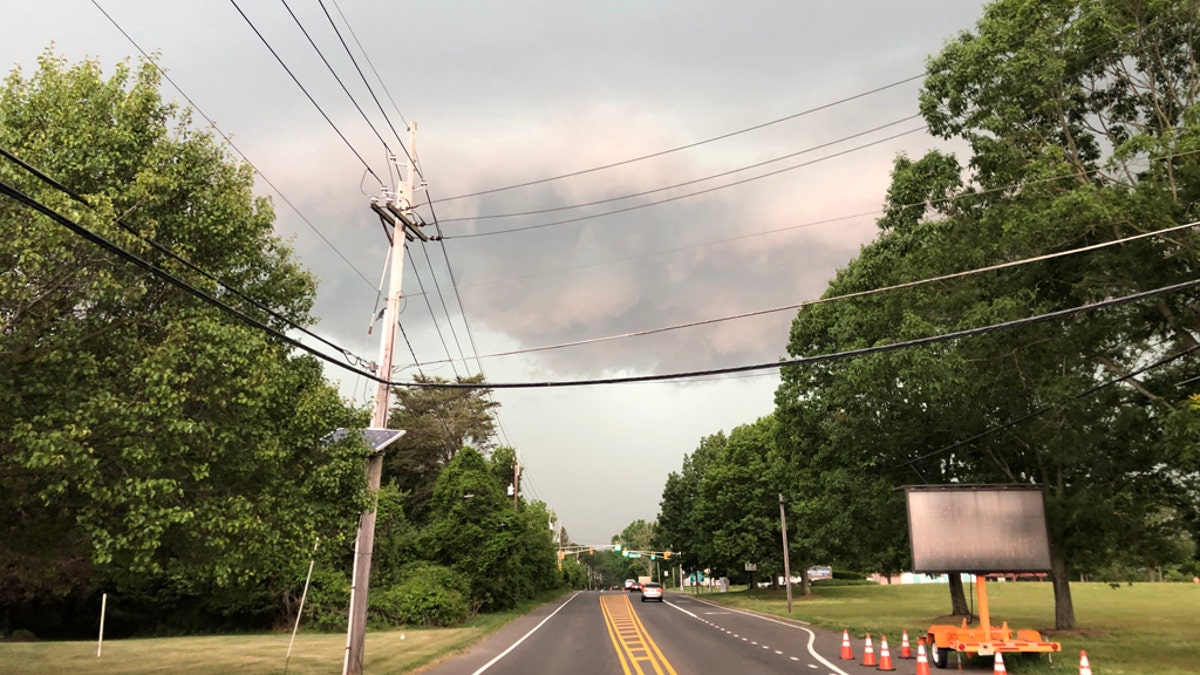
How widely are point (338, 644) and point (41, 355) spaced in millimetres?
19034

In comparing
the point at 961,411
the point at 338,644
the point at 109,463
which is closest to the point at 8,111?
the point at 109,463

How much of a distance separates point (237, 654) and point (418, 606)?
38.4 feet

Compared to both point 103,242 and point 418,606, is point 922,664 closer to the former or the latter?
point 103,242

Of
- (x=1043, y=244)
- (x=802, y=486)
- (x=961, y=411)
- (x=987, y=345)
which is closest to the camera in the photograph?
(x=1043, y=244)

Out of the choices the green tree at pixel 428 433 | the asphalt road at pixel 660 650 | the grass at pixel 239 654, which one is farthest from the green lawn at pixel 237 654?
the green tree at pixel 428 433

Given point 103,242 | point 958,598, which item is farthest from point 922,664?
point 958,598

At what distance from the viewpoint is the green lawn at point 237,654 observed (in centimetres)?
1925

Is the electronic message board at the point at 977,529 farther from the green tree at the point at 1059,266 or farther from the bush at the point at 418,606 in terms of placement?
the bush at the point at 418,606

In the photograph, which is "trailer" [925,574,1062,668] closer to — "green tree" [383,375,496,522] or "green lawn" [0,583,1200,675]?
"green lawn" [0,583,1200,675]

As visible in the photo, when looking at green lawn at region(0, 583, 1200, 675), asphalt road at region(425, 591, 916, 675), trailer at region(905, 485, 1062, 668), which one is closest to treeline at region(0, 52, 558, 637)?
green lawn at region(0, 583, 1200, 675)

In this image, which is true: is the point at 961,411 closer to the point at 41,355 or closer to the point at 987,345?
the point at 987,345

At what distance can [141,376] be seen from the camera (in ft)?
37.8

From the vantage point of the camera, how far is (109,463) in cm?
1185

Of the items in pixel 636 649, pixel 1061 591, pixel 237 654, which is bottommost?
pixel 237 654
